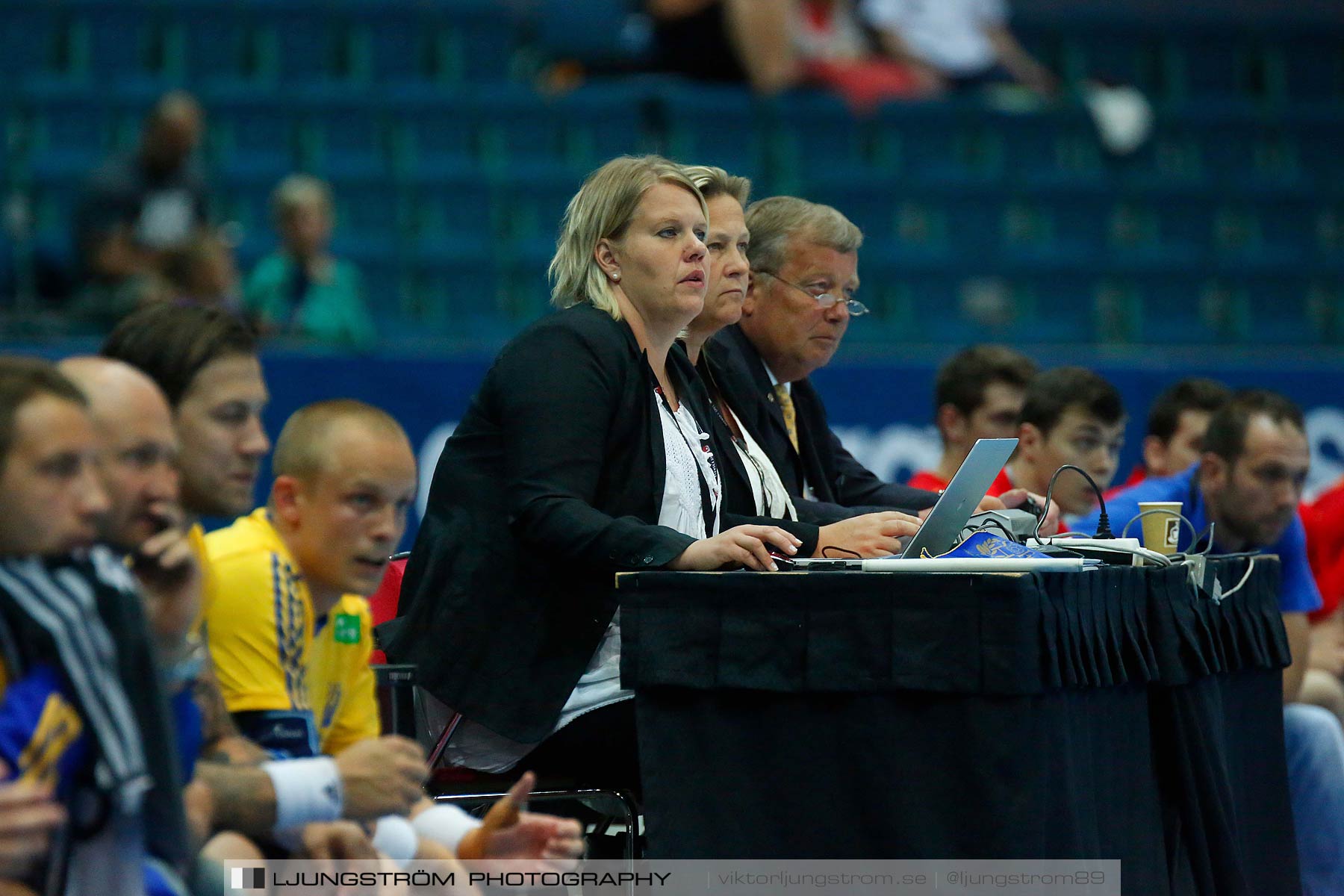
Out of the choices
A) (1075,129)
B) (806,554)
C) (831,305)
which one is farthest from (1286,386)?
(806,554)

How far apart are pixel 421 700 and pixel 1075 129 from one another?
26.3ft

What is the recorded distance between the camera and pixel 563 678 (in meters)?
3.63

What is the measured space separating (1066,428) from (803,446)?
3.20 ft

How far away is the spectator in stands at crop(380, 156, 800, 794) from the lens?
11.8 feet

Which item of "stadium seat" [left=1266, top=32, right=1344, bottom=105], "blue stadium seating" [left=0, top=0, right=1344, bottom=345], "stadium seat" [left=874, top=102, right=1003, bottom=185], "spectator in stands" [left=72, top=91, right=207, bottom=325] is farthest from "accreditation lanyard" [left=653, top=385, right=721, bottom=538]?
"stadium seat" [left=1266, top=32, right=1344, bottom=105]

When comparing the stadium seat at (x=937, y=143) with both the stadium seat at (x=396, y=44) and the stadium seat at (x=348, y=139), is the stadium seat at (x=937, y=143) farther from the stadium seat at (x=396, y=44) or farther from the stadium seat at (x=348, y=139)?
the stadium seat at (x=348, y=139)

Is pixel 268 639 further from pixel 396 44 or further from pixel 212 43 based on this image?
pixel 396 44

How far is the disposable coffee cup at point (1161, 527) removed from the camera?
13.4ft

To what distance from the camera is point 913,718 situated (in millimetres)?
3215

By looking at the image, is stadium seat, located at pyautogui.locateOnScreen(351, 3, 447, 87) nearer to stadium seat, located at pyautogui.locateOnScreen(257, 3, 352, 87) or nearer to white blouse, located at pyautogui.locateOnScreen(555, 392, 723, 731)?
stadium seat, located at pyautogui.locateOnScreen(257, 3, 352, 87)

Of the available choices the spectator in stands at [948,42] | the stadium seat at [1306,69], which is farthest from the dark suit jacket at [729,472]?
the stadium seat at [1306,69]

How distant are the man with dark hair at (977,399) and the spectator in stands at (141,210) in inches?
150

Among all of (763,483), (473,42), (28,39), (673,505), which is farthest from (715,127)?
(673,505)

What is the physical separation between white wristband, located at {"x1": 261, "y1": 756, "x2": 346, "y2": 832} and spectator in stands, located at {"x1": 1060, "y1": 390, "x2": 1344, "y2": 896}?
270 cm
